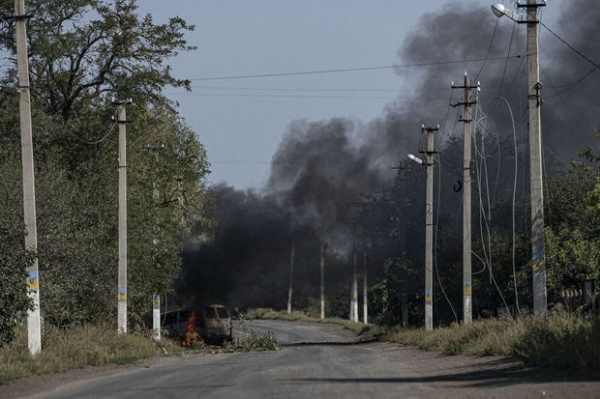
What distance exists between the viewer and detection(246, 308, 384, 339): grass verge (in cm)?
6687

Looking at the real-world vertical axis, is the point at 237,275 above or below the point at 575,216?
below

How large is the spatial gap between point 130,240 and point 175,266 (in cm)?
316

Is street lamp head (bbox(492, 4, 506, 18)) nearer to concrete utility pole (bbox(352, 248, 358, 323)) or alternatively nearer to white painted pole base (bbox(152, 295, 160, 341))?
white painted pole base (bbox(152, 295, 160, 341))

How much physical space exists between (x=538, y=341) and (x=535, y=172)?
666 centimetres

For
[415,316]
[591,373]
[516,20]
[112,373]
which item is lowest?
[415,316]

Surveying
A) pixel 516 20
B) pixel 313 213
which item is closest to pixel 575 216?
pixel 516 20

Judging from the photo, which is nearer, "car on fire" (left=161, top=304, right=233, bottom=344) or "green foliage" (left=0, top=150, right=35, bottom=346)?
"green foliage" (left=0, top=150, right=35, bottom=346)

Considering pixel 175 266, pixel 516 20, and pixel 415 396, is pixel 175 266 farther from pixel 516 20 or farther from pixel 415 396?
pixel 415 396

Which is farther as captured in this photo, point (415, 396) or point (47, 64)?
point (47, 64)

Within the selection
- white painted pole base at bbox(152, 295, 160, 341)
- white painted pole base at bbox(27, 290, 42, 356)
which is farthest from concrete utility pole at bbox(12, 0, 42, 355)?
white painted pole base at bbox(152, 295, 160, 341)

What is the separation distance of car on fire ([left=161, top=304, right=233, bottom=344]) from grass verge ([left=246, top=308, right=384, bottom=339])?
1436 centimetres

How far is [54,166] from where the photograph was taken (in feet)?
122

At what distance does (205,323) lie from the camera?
50844 mm

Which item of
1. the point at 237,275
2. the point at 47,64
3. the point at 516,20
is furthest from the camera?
the point at 237,275
